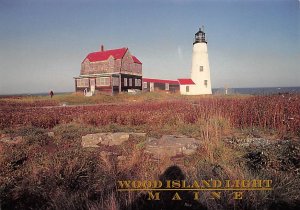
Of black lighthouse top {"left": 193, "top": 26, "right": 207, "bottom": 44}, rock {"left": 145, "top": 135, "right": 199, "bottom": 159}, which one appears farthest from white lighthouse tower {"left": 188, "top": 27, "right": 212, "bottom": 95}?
rock {"left": 145, "top": 135, "right": 199, "bottom": 159}

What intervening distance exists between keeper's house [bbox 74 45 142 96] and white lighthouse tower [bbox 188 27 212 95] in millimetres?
9460

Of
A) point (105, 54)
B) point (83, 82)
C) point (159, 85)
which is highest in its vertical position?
point (105, 54)

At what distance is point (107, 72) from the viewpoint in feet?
96.0

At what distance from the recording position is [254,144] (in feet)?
16.2

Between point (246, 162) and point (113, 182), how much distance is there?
2.61 metres

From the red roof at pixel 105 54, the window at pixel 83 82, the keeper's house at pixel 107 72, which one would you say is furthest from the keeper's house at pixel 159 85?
the window at pixel 83 82

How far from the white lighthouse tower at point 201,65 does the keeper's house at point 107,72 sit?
9.46m

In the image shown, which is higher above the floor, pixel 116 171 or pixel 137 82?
pixel 137 82

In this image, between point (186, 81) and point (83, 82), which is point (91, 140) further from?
point (186, 81)

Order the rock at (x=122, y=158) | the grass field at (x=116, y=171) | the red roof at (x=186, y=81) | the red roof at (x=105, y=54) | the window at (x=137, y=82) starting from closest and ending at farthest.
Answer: the grass field at (x=116, y=171) < the rock at (x=122, y=158) < the red roof at (x=105, y=54) < the window at (x=137, y=82) < the red roof at (x=186, y=81)

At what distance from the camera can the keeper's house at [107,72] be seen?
28875mm

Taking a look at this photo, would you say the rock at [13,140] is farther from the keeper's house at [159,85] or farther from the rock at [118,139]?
the keeper's house at [159,85]

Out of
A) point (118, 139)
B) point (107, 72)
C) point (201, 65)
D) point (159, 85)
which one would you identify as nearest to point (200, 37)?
point (201, 65)

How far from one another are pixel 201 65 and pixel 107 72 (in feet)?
47.7
